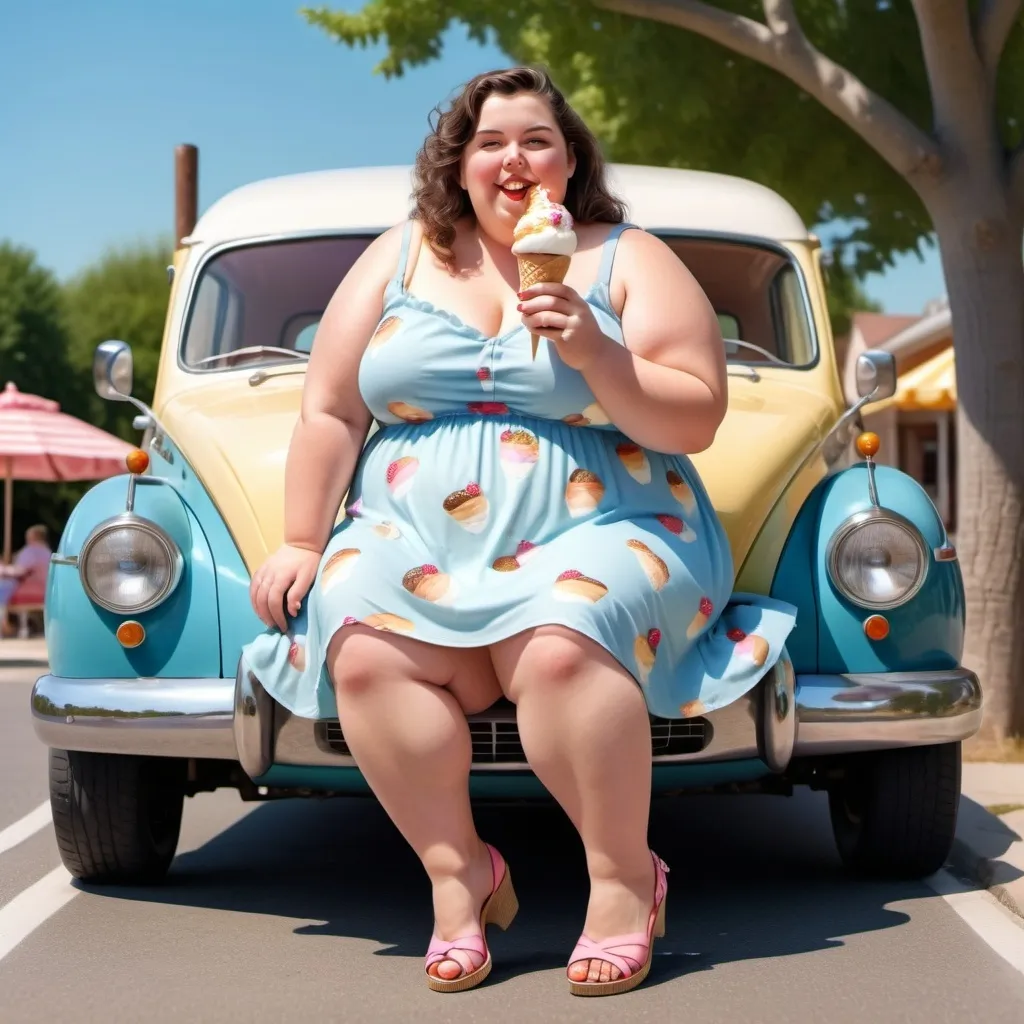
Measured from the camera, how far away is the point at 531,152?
12.6 ft

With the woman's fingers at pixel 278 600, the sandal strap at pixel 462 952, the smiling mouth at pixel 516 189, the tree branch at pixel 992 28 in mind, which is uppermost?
the tree branch at pixel 992 28

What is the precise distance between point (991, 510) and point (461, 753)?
4.47 metres

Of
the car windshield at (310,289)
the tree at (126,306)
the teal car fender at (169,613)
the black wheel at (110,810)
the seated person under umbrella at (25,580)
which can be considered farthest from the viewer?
the tree at (126,306)

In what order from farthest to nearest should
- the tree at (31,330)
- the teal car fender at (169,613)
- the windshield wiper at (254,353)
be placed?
the tree at (31,330) < the windshield wiper at (254,353) < the teal car fender at (169,613)

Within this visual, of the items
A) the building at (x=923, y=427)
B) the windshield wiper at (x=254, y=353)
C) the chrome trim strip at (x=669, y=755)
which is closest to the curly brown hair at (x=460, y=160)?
the chrome trim strip at (x=669, y=755)

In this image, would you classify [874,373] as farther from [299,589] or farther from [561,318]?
[299,589]

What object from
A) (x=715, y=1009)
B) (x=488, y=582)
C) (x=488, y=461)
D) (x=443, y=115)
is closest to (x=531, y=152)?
(x=443, y=115)

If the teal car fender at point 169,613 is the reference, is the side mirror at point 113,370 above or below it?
above

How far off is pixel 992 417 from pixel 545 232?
4308 millimetres

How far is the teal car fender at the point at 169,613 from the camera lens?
407 cm

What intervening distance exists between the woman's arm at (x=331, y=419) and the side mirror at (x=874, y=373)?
1.70 metres

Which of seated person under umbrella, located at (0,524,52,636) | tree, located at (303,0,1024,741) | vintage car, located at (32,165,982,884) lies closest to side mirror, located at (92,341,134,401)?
vintage car, located at (32,165,982,884)

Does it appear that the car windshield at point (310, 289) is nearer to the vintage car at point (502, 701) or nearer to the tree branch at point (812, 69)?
the vintage car at point (502, 701)

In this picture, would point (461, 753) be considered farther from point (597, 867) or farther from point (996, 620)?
point (996, 620)
